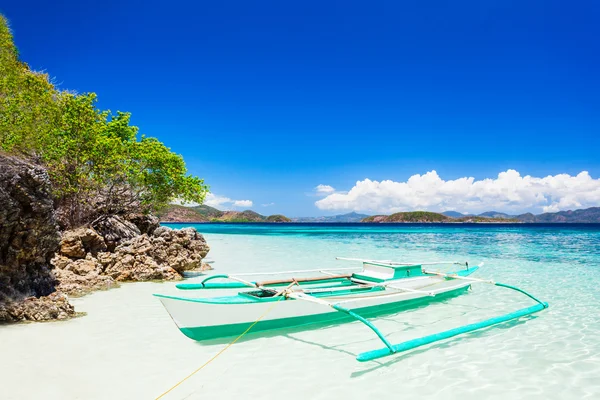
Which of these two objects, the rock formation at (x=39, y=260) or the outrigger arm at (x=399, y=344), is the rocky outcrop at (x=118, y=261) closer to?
the rock formation at (x=39, y=260)

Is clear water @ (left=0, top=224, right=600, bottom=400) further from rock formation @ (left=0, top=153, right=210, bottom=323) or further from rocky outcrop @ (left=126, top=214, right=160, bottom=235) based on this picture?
rocky outcrop @ (left=126, top=214, right=160, bottom=235)

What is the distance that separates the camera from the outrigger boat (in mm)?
5859

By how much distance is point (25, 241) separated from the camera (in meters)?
7.23

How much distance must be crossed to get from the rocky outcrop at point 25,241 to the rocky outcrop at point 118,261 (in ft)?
5.66

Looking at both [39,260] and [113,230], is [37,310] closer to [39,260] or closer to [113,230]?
[39,260]

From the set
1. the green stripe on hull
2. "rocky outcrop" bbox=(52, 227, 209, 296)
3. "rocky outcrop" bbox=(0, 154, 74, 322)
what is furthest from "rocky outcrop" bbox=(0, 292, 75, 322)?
the green stripe on hull

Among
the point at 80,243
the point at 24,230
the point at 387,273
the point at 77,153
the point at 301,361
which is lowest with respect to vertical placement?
the point at 301,361

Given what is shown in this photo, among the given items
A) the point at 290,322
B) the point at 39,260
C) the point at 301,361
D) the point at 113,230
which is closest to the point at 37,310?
the point at 39,260

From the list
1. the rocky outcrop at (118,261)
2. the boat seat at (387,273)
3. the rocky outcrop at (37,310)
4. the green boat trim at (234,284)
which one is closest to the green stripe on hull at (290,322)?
the boat seat at (387,273)

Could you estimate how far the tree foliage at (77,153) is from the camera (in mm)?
12390

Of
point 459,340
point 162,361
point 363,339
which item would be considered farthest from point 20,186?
point 459,340

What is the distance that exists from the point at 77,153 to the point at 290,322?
Result: 10.4 meters

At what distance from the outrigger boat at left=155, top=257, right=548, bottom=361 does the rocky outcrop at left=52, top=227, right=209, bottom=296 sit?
4016 mm

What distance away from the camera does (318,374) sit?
521 centimetres
